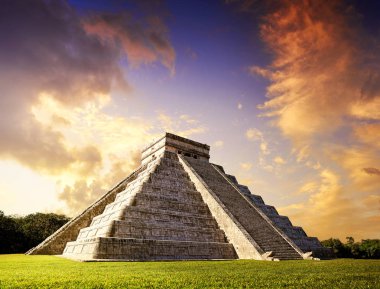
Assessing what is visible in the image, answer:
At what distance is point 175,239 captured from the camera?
18.5m

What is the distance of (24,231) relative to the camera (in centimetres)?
3272

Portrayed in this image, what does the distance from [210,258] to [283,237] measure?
6.72m

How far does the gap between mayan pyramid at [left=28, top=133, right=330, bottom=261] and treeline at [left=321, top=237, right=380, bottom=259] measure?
23.5m

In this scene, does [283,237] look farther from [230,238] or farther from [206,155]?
[206,155]

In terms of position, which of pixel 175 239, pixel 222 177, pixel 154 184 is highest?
pixel 222 177

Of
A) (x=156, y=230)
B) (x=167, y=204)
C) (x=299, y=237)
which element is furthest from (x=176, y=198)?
(x=299, y=237)

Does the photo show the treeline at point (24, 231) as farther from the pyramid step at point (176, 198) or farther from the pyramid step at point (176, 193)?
the pyramid step at point (176, 198)

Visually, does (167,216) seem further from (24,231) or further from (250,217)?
(24,231)

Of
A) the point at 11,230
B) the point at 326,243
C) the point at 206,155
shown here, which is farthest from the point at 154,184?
the point at 326,243

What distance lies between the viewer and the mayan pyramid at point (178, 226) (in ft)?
55.0

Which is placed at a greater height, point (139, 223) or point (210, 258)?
point (139, 223)

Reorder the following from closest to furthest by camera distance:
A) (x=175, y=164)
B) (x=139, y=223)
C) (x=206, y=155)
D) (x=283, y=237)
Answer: (x=139, y=223) → (x=283, y=237) → (x=175, y=164) → (x=206, y=155)

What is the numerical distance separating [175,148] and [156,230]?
15.8 meters

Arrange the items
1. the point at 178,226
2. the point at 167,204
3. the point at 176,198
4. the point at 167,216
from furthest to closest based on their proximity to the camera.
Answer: the point at 176,198 < the point at 167,204 < the point at 167,216 < the point at 178,226
